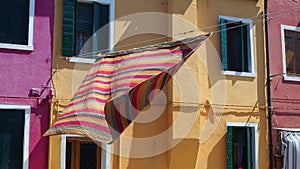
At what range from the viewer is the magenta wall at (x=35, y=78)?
958 cm

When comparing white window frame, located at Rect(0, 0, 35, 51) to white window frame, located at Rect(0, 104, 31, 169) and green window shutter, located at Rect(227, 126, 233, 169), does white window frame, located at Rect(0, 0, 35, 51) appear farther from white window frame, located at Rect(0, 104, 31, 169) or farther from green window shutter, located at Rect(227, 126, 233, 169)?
green window shutter, located at Rect(227, 126, 233, 169)

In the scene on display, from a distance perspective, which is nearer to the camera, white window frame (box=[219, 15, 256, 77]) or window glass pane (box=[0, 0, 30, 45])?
window glass pane (box=[0, 0, 30, 45])

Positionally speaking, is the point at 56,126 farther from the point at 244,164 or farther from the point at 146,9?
the point at 244,164

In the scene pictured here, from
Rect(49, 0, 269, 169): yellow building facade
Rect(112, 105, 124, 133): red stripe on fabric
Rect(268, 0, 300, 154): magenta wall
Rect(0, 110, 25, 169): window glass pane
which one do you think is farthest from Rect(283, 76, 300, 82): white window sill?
Rect(0, 110, 25, 169): window glass pane

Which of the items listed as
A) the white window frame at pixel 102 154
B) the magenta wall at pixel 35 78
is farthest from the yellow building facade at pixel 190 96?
the magenta wall at pixel 35 78

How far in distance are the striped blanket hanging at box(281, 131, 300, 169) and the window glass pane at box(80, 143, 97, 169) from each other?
4911mm

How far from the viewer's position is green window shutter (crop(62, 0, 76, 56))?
10.1 meters

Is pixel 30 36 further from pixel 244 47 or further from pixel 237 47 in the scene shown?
pixel 244 47

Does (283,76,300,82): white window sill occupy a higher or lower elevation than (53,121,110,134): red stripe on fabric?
higher

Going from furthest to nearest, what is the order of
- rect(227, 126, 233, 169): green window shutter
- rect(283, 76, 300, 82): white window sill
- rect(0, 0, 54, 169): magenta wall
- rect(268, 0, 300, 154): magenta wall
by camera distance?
rect(283, 76, 300, 82): white window sill
rect(268, 0, 300, 154): magenta wall
rect(227, 126, 233, 169): green window shutter
rect(0, 0, 54, 169): magenta wall

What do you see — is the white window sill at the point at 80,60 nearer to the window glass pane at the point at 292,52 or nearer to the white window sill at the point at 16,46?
the white window sill at the point at 16,46

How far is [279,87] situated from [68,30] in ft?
19.6

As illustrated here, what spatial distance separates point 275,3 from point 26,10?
6924 mm

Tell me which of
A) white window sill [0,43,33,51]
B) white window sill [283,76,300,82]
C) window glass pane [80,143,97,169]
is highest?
white window sill [0,43,33,51]
